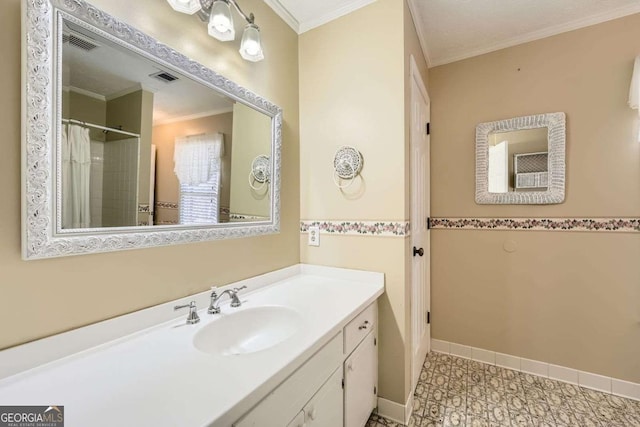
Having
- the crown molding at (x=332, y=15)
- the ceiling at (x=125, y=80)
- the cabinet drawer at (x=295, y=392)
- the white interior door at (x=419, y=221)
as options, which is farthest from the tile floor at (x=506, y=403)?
the crown molding at (x=332, y=15)

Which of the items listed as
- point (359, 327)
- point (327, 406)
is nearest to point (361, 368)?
point (359, 327)

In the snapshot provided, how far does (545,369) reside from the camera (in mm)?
1895

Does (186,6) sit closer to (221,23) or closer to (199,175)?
(221,23)

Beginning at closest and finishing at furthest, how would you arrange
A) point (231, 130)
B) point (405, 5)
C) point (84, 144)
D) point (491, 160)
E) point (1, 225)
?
point (1, 225)
point (84, 144)
point (231, 130)
point (405, 5)
point (491, 160)

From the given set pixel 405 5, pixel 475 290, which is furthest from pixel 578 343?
pixel 405 5

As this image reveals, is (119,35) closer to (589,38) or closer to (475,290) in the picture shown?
(475,290)

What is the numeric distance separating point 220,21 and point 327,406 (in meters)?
1.60

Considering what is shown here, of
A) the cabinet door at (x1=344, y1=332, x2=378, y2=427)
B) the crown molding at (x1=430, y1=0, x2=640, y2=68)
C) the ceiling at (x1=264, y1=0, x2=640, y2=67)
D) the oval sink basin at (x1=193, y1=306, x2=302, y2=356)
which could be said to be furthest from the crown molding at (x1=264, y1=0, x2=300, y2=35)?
the cabinet door at (x1=344, y1=332, x2=378, y2=427)

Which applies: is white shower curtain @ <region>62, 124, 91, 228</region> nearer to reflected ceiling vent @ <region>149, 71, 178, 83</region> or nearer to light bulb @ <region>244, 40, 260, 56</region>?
reflected ceiling vent @ <region>149, 71, 178, 83</region>

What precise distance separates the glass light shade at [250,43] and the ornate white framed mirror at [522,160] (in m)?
1.75

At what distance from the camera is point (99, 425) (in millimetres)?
517

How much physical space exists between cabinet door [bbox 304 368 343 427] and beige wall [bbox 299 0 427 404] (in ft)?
1.85

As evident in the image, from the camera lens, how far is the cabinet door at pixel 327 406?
2.87 feet

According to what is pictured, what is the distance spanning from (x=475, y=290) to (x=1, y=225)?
258cm
